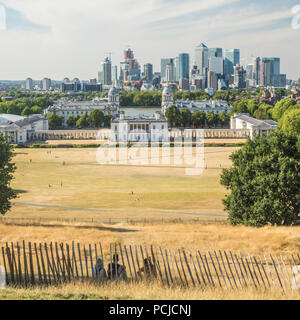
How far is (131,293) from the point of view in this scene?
10.4 m

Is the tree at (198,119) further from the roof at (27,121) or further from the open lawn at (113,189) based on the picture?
the open lawn at (113,189)

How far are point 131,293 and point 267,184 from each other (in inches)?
566

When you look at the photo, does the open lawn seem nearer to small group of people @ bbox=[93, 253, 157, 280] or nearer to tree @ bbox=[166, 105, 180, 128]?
small group of people @ bbox=[93, 253, 157, 280]

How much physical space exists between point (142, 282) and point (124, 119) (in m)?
81.5

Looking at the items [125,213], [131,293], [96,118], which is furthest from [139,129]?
[131,293]

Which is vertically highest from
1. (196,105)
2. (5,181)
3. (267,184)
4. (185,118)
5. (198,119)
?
(196,105)

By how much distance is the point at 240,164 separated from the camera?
25.8 m

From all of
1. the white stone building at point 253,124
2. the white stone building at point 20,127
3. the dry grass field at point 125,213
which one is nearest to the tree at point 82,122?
the white stone building at point 20,127

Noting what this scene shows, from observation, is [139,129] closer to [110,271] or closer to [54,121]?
[54,121]

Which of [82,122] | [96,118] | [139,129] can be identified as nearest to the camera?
[139,129]
